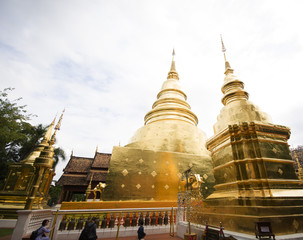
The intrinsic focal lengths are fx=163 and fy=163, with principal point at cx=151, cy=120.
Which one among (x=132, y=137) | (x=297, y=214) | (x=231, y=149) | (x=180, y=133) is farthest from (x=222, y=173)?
(x=132, y=137)

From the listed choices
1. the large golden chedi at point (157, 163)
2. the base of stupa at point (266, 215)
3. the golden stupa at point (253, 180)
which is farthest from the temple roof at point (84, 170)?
the base of stupa at point (266, 215)

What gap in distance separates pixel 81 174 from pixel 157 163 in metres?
12.1

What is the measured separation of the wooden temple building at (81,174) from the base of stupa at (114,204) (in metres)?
9.12

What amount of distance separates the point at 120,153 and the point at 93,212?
93.8 inches

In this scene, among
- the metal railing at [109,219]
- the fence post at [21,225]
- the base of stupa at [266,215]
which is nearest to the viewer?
the base of stupa at [266,215]

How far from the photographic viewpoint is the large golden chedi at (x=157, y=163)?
237 inches

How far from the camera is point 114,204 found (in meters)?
5.36

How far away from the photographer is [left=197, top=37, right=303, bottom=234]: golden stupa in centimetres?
298

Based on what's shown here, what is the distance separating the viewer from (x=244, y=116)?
4797 millimetres

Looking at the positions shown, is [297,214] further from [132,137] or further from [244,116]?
[132,137]

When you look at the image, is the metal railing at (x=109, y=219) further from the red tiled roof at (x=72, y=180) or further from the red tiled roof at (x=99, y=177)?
the red tiled roof at (x=72, y=180)

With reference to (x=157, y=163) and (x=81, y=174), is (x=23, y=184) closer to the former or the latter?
(x=157, y=163)

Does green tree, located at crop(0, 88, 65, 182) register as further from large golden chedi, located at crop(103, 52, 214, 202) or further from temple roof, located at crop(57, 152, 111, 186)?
large golden chedi, located at crop(103, 52, 214, 202)

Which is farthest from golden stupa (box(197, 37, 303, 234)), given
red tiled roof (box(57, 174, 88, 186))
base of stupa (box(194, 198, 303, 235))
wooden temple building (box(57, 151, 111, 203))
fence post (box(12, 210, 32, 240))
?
red tiled roof (box(57, 174, 88, 186))
